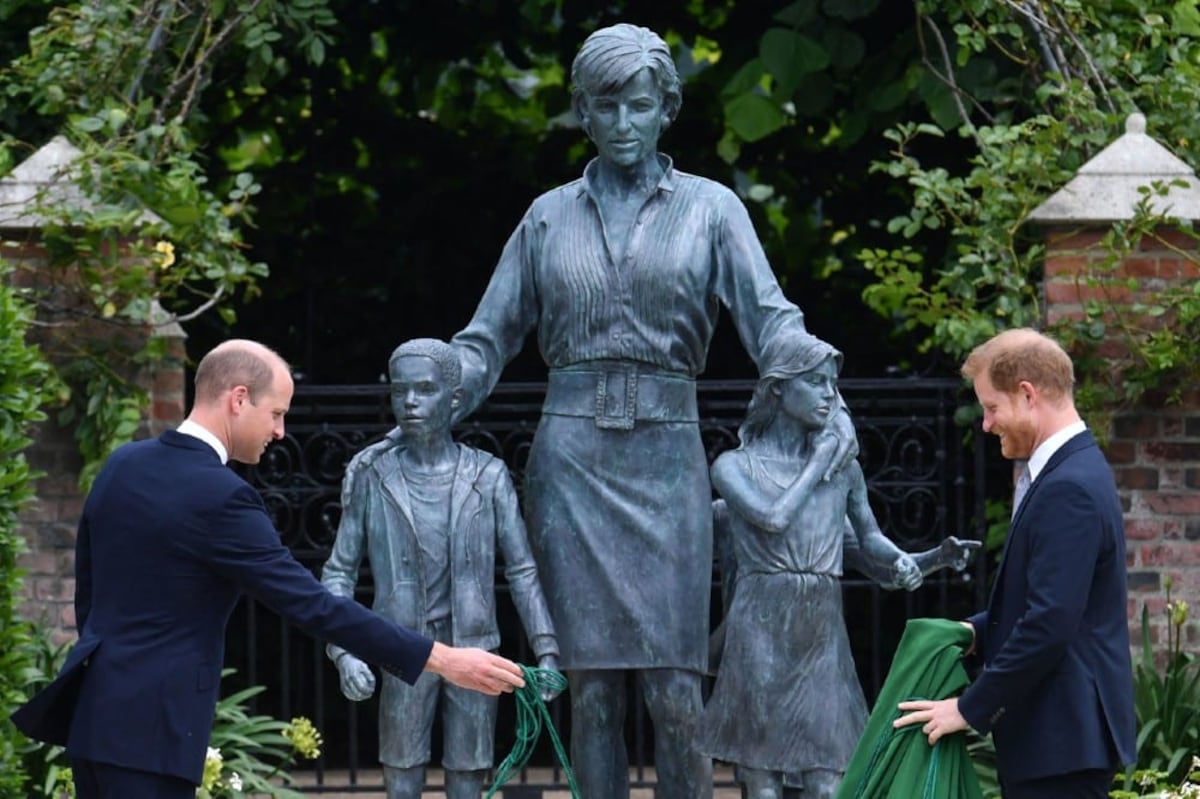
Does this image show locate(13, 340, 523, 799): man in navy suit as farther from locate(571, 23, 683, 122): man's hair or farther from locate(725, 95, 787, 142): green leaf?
locate(725, 95, 787, 142): green leaf

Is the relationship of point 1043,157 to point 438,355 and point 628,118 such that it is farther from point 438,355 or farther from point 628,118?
point 438,355

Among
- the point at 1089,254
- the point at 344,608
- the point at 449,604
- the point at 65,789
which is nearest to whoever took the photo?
the point at 344,608

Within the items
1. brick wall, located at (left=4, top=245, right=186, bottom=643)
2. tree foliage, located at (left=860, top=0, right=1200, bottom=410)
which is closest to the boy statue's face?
brick wall, located at (left=4, top=245, right=186, bottom=643)

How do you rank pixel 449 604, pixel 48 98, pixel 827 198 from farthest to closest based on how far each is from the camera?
pixel 827 198
pixel 48 98
pixel 449 604

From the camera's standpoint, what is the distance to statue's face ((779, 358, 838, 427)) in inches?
201

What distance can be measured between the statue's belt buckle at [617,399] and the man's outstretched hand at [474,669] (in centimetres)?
71

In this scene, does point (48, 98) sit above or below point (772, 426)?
above

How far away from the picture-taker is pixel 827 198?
920 cm

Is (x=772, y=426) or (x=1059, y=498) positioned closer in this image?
(x=1059, y=498)

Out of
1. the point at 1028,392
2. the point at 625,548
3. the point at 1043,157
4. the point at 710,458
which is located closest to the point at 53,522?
the point at 710,458

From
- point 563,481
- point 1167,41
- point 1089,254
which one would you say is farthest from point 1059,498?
point 1167,41

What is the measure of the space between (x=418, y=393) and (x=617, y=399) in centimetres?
47

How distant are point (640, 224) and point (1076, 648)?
1.53 metres

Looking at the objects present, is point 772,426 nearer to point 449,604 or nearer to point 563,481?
point 563,481
